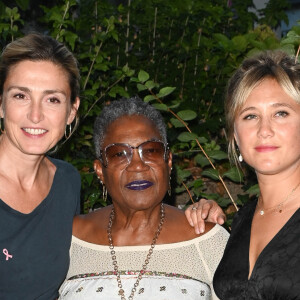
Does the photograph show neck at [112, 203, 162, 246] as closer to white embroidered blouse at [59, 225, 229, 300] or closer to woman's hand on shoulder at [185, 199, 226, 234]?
white embroidered blouse at [59, 225, 229, 300]

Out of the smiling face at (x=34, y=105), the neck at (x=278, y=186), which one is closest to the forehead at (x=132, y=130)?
the smiling face at (x=34, y=105)

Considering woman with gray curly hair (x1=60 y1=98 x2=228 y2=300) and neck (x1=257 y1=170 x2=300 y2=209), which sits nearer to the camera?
neck (x1=257 y1=170 x2=300 y2=209)

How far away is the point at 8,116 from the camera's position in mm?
3332

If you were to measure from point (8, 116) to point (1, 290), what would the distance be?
997 mm

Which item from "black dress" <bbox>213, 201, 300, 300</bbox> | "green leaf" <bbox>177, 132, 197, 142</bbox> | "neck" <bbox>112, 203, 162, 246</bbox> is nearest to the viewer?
"black dress" <bbox>213, 201, 300, 300</bbox>

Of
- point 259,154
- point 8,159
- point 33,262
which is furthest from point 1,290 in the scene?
point 259,154

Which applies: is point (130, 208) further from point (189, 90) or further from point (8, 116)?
point (189, 90)

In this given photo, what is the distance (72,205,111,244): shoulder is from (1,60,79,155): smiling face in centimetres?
52

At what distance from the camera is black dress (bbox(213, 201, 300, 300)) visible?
101 inches

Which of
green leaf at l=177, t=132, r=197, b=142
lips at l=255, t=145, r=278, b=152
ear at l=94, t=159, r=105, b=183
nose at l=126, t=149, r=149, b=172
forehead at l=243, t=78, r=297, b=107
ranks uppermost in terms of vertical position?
forehead at l=243, t=78, r=297, b=107

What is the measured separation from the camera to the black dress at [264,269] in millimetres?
2574

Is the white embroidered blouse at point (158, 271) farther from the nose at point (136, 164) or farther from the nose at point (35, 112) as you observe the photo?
the nose at point (35, 112)

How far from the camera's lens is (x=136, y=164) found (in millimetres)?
3268

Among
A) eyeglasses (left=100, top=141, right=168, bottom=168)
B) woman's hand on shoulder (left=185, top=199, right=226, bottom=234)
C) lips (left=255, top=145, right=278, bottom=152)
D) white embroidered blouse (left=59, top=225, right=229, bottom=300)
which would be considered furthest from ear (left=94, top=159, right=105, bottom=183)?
lips (left=255, top=145, right=278, bottom=152)
